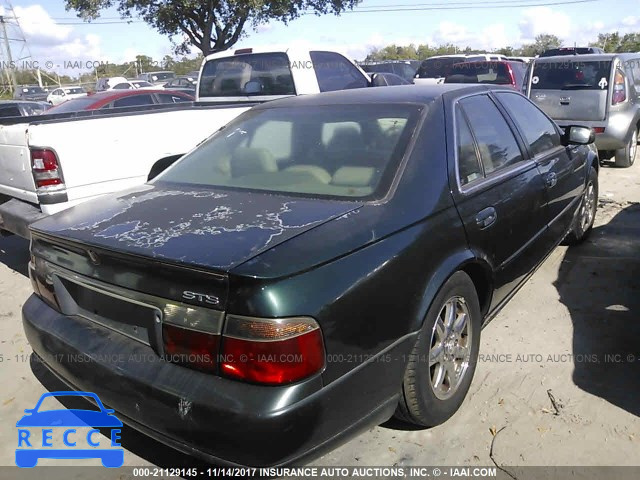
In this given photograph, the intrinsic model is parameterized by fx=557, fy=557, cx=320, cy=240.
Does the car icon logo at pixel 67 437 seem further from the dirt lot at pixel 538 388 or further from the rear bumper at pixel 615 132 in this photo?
the rear bumper at pixel 615 132

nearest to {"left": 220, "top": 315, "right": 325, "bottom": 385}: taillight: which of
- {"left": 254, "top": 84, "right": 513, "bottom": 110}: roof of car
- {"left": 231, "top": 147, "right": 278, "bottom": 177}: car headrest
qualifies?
{"left": 231, "top": 147, "right": 278, "bottom": 177}: car headrest

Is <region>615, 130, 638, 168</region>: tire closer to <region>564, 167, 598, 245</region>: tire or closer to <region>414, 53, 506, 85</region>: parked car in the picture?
<region>564, 167, 598, 245</region>: tire

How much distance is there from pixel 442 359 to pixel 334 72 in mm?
5469

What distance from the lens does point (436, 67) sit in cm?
1559

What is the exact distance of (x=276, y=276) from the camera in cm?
190

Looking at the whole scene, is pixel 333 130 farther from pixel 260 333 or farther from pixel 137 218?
pixel 260 333

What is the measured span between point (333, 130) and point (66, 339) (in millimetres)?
1694

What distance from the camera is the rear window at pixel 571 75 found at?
27.9ft

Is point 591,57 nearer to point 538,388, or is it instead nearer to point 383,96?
point 383,96

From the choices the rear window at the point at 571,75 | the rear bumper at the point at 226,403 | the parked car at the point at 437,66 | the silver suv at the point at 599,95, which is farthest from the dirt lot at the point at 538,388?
the parked car at the point at 437,66

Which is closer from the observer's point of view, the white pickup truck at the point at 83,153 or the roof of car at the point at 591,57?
the white pickup truck at the point at 83,153

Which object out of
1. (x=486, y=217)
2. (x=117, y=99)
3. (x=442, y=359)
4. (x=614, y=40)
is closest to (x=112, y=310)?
(x=442, y=359)

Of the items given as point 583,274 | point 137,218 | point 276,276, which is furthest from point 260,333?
point 583,274

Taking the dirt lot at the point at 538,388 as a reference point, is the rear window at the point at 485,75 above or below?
above
